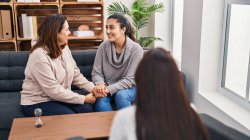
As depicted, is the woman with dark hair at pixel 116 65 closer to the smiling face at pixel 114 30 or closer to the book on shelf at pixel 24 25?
the smiling face at pixel 114 30

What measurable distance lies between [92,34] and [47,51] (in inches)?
66.5

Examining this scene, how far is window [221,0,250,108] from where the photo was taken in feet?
7.46

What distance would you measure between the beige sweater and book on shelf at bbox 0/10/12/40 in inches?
59.6

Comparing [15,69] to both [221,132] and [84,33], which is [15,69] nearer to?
[84,33]

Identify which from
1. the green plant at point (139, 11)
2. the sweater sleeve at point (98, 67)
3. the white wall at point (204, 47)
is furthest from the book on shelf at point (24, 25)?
the white wall at point (204, 47)

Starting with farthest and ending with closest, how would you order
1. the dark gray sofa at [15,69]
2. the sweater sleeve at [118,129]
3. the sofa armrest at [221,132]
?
the dark gray sofa at [15,69] → the sofa armrest at [221,132] → the sweater sleeve at [118,129]

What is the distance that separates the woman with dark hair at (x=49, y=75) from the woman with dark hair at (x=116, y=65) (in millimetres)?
250

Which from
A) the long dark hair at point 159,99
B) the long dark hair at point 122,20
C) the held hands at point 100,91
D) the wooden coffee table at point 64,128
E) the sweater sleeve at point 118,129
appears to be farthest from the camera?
the long dark hair at point 122,20

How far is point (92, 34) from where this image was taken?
4.00m

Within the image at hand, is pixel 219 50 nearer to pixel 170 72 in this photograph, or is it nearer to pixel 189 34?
pixel 189 34

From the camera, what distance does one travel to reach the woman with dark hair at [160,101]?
36.8 inches

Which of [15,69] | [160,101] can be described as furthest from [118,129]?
[15,69]

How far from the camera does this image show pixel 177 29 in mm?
3883

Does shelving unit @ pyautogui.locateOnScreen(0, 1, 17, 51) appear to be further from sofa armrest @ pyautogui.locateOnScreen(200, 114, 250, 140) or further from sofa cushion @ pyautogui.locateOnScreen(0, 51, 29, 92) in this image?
sofa armrest @ pyautogui.locateOnScreen(200, 114, 250, 140)
